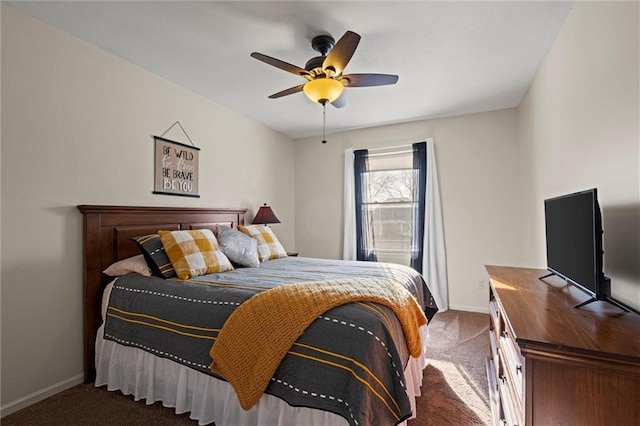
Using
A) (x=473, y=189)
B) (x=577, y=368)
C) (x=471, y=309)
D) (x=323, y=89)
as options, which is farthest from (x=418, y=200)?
(x=577, y=368)

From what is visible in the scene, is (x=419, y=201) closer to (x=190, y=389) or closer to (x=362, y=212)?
(x=362, y=212)

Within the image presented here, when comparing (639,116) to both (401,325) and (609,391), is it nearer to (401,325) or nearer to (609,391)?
(609,391)

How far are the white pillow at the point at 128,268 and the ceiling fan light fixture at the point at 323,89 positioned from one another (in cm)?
176

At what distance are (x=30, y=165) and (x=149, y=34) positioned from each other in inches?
47.2

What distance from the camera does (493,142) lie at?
11.9 ft

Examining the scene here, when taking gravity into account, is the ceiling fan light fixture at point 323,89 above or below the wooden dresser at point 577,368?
above

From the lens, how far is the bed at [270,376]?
4.07ft

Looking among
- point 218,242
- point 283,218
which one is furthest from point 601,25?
point 283,218

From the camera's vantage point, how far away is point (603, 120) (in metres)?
1.53

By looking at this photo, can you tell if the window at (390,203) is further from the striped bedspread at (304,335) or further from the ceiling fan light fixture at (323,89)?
the ceiling fan light fixture at (323,89)

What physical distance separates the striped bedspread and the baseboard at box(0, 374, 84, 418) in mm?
445

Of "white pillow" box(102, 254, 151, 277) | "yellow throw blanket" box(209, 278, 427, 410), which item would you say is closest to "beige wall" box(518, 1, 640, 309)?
"yellow throw blanket" box(209, 278, 427, 410)

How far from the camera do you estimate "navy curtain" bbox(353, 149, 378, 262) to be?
4246 millimetres

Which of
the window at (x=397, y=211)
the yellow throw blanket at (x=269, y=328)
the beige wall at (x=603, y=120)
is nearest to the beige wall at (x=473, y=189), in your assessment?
the window at (x=397, y=211)
